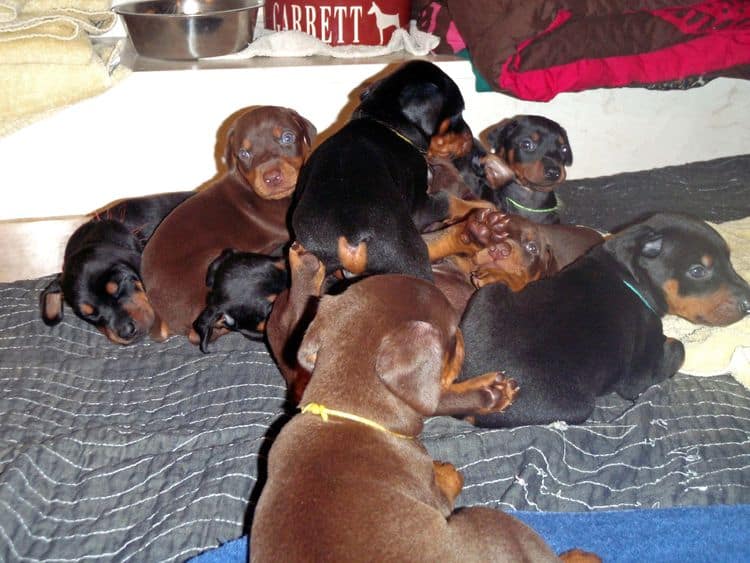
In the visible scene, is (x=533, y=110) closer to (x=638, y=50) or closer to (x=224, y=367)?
(x=638, y=50)

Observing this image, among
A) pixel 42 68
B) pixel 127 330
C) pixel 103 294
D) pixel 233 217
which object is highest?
pixel 42 68

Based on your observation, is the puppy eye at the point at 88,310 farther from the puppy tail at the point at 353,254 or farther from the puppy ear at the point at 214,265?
the puppy tail at the point at 353,254

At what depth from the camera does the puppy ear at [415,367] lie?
6.52 feet

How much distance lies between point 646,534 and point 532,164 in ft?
6.92

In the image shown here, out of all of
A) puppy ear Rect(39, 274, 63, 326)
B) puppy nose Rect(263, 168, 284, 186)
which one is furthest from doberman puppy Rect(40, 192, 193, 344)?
puppy nose Rect(263, 168, 284, 186)

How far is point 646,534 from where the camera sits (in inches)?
91.7

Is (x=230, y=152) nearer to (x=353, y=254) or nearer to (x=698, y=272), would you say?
(x=353, y=254)

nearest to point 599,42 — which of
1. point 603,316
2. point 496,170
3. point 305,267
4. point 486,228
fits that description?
point 496,170

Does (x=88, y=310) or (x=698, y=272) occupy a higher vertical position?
(x=698, y=272)

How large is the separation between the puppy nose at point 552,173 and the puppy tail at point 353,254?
140 centimetres

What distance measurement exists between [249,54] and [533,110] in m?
1.83

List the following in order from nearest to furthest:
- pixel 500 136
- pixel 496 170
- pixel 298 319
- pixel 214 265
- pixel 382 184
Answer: pixel 298 319, pixel 382 184, pixel 214 265, pixel 496 170, pixel 500 136

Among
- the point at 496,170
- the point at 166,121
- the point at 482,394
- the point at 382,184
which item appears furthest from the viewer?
the point at 166,121

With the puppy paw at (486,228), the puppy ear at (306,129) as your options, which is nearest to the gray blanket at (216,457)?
the puppy paw at (486,228)
